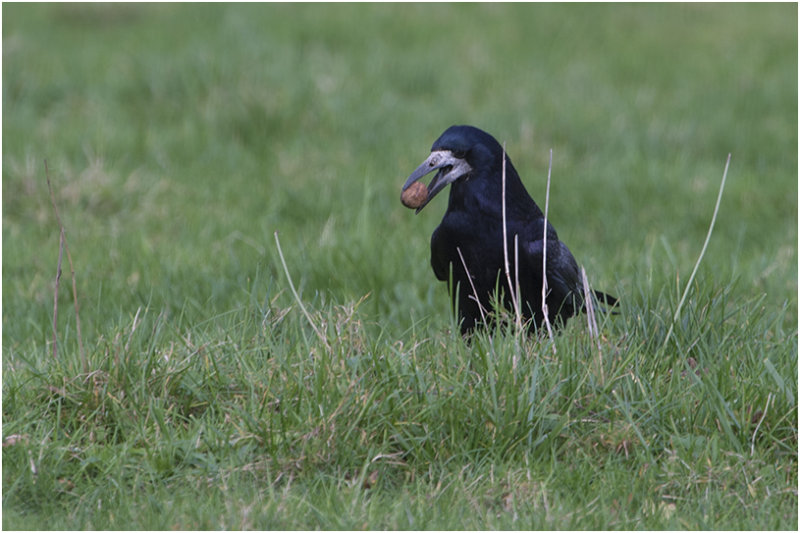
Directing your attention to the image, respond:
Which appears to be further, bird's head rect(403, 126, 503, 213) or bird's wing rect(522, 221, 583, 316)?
bird's wing rect(522, 221, 583, 316)

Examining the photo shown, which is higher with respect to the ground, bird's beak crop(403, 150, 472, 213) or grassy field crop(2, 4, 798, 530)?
bird's beak crop(403, 150, 472, 213)

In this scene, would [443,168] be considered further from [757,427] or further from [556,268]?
[757,427]

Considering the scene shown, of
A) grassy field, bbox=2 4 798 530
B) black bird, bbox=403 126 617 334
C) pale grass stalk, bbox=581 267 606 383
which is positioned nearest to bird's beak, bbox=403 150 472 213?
black bird, bbox=403 126 617 334

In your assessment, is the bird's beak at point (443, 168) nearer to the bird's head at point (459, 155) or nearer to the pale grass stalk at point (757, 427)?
the bird's head at point (459, 155)

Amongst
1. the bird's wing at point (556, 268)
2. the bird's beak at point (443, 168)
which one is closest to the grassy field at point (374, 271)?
the bird's wing at point (556, 268)

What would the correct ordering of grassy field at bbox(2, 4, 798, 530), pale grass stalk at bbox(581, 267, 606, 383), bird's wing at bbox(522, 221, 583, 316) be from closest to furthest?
1. grassy field at bbox(2, 4, 798, 530)
2. pale grass stalk at bbox(581, 267, 606, 383)
3. bird's wing at bbox(522, 221, 583, 316)

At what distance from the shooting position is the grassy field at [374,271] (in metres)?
3.34

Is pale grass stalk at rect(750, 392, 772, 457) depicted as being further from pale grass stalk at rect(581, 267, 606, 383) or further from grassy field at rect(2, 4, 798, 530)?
pale grass stalk at rect(581, 267, 606, 383)

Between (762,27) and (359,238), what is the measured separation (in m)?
6.83

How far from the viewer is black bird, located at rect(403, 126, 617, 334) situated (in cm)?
411

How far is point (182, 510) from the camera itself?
3.19 meters

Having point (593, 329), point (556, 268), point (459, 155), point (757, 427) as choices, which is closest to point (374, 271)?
point (556, 268)

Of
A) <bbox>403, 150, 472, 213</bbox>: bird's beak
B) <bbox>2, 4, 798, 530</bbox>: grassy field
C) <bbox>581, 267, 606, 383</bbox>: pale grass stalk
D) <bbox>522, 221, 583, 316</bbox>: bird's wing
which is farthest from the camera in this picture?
<bbox>522, 221, 583, 316</bbox>: bird's wing

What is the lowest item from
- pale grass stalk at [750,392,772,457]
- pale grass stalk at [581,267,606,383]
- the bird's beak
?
pale grass stalk at [750,392,772,457]
